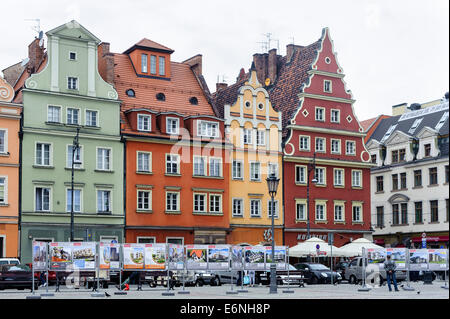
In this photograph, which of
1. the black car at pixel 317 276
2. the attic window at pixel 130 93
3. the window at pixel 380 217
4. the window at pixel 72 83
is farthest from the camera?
the window at pixel 380 217

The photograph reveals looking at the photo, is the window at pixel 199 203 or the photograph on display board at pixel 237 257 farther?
the window at pixel 199 203

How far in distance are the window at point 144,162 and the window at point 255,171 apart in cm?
920

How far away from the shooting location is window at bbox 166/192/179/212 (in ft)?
184

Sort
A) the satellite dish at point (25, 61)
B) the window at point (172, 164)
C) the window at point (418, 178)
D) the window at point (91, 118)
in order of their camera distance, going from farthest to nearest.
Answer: the window at point (418, 178) < the satellite dish at point (25, 61) < the window at point (172, 164) < the window at point (91, 118)

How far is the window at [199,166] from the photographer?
189 feet

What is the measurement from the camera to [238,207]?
2360 inches

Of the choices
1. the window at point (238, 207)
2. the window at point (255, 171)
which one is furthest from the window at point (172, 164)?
the window at point (255, 171)

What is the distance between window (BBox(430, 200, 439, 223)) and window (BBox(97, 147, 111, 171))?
32335 millimetres

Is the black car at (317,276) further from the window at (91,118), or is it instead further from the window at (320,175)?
the window at (91,118)

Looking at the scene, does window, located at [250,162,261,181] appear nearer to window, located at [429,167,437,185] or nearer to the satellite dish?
window, located at [429,167,437,185]

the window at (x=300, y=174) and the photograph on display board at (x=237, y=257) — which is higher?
the window at (x=300, y=174)

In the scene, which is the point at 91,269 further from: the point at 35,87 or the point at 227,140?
the point at 227,140
